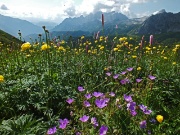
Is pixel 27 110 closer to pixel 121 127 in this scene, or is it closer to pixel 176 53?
pixel 121 127

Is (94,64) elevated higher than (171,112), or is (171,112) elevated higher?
(94,64)

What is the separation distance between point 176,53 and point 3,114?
20.5ft

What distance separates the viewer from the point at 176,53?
325 inches

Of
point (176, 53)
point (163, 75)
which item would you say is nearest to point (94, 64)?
point (163, 75)

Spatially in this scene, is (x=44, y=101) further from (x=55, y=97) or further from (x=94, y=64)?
(x=94, y=64)

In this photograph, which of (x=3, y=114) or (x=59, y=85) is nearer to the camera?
(x=3, y=114)

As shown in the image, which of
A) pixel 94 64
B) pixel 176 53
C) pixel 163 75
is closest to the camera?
pixel 163 75

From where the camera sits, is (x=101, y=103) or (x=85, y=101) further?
(x=85, y=101)

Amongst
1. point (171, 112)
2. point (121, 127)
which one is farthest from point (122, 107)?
point (171, 112)

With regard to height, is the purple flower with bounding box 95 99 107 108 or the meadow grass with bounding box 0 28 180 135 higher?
the purple flower with bounding box 95 99 107 108

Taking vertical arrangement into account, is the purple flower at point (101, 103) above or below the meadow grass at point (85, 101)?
above

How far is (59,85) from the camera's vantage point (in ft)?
14.4

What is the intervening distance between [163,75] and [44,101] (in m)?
2.84

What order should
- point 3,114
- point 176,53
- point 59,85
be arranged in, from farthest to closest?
point 176,53, point 59,85, point 3,114
